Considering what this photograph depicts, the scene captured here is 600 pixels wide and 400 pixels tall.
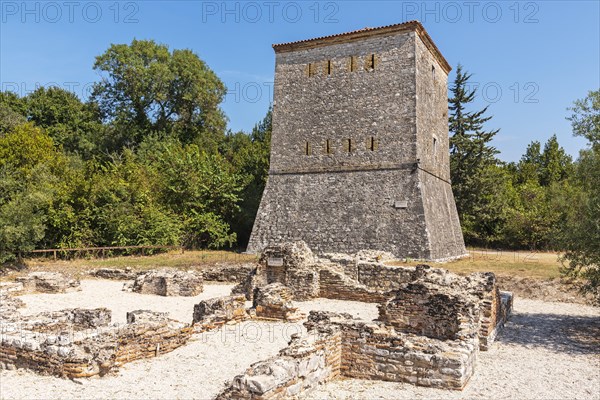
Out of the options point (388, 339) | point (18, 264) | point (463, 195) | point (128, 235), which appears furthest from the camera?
point (463, 195)

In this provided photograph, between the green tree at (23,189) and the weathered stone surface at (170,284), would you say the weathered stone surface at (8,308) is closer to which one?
the weathered stone surface at (170,284)

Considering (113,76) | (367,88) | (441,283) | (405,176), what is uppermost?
(113,76)

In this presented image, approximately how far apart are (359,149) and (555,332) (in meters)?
13.9

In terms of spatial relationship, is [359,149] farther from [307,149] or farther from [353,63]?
[353,63]

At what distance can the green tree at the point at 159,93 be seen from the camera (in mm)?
38438

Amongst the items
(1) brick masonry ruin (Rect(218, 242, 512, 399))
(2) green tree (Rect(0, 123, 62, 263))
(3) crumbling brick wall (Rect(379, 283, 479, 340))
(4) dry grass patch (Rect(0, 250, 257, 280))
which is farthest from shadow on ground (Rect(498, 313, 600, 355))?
(2) green tree (Rect(0, 123, 62, 263))

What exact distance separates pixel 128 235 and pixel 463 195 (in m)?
23.1

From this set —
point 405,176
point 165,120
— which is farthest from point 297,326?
point 165,120

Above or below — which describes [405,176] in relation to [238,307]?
above

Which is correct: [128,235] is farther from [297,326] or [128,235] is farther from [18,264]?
[297,326]

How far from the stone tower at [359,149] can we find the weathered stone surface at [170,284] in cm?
811

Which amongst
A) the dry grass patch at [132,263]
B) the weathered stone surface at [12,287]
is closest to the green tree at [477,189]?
the dry grass patch at [132,263]

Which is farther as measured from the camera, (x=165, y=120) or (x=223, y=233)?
(x=165, y=120)

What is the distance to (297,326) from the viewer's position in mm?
10695
